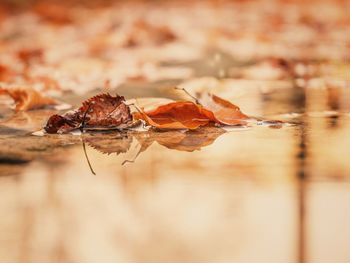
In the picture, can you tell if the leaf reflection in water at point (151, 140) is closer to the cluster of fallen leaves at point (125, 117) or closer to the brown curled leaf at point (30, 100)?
the cluster of fallen leaves at point (125, 117)

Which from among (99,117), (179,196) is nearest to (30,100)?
(99,117)

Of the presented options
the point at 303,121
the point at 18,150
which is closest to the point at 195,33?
the point at 303,121

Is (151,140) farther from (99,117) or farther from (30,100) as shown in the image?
(30,100)

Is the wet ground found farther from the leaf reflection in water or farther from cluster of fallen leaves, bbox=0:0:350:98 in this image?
cluster of fallen leaves, bbox=0:0:350:98

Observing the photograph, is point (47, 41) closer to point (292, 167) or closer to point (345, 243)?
point (292, 167)

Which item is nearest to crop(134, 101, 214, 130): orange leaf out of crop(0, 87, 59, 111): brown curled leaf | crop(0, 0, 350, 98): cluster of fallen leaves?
crop(0, 87, 59, 111): brown curled leaf

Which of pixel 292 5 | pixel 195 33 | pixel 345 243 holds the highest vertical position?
pixel 292 5

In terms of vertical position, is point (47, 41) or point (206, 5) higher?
point (206, 5)
